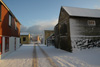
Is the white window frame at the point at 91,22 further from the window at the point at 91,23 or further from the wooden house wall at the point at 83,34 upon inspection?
the wooden house wall at the point at 83,34

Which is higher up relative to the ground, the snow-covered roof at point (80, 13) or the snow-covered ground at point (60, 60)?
the snow-covered roof at point (80, 13)

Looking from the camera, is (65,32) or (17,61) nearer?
(17,61)

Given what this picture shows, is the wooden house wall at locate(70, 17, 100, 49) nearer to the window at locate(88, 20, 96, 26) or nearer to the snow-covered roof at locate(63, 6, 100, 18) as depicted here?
the window at locate(88, 20, 96, 26)

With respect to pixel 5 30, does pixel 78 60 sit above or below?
below

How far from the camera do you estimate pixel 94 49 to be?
13133 millimetres

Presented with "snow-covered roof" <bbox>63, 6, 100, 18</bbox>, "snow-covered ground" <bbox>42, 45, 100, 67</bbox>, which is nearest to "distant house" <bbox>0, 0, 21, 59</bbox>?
"snow-covered ground" <bbox>42, 45, 100, 67</bbox>

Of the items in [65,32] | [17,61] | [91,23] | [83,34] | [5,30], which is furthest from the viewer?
[65,32]

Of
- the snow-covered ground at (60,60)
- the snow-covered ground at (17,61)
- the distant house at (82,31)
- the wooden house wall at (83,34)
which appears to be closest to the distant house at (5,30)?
the snow-covered ground at (17,61)

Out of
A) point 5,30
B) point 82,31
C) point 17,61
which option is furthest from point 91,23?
point 5,30

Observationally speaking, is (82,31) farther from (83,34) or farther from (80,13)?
(80,13)

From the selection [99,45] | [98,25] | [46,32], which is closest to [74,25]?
[98,25]

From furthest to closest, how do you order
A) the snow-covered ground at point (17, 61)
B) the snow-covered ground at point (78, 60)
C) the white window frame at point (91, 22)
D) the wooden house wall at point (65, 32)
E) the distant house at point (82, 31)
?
the white window frame at point (91, 22), the wooden house wall at point (65, 32), the distant house at point (82, 31), the snow-covered ground at point (17, 61), the snow-covered ground at point (78, 60)

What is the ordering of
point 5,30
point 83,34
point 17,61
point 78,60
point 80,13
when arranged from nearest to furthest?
point 78,60 < point 17,61 < point 5,30 < point 83,34 < point 80,13

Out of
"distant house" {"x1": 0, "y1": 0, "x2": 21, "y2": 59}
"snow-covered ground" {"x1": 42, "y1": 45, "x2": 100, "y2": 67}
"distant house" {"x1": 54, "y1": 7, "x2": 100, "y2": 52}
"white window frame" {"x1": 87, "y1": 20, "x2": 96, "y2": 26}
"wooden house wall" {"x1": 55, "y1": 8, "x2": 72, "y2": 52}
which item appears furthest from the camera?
"white window frame" {"x1": 87, "y1": 20, "x2": 96, "y2": 26}
